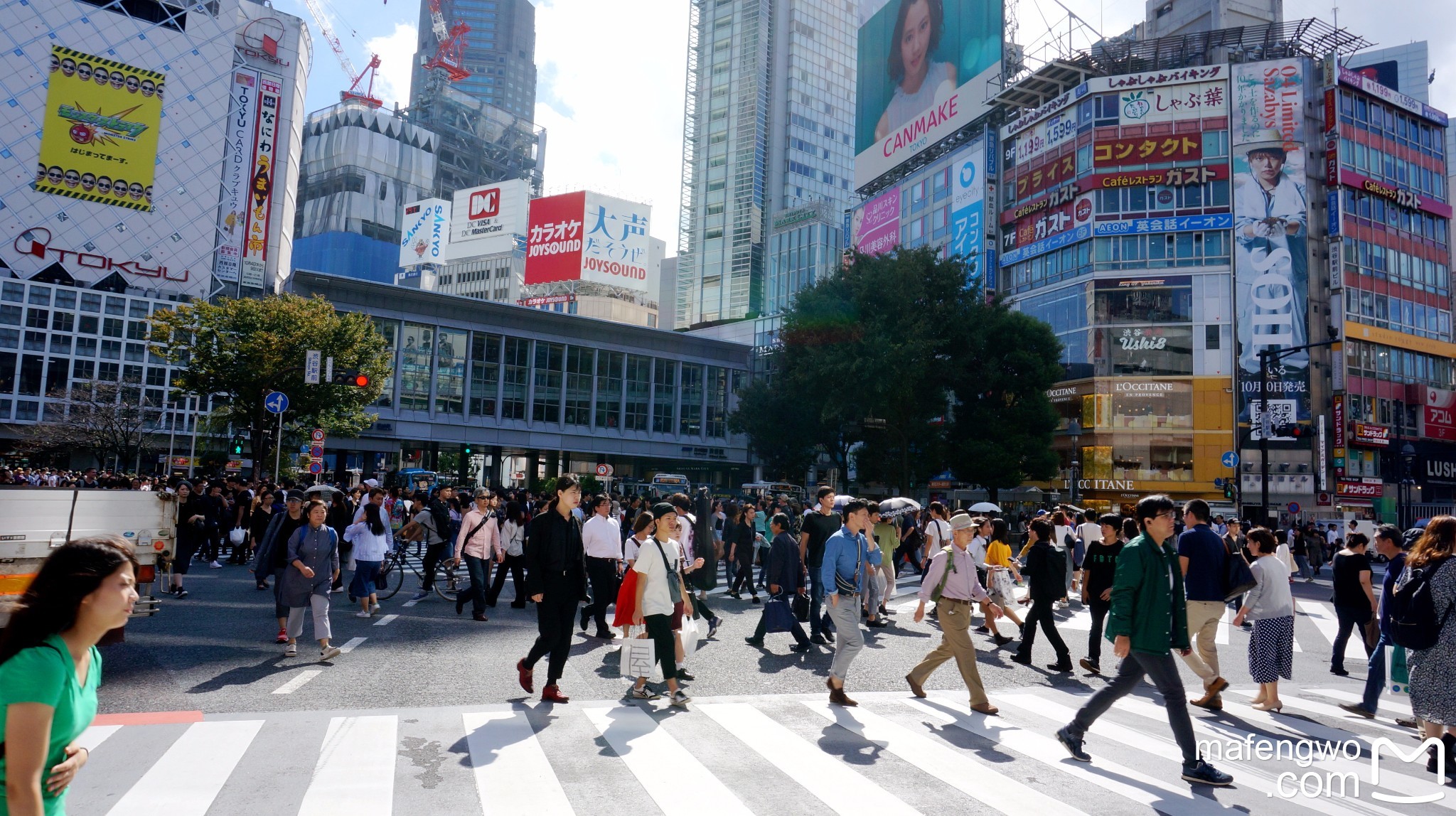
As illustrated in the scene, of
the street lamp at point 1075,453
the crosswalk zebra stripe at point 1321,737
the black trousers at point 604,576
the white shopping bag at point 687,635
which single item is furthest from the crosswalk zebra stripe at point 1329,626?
the street lamp at point 1075,453

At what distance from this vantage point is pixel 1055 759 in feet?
20.3

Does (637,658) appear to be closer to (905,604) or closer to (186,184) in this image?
(905,604)

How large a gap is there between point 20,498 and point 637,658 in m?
6.51

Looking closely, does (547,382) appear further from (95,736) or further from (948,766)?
(948,766)

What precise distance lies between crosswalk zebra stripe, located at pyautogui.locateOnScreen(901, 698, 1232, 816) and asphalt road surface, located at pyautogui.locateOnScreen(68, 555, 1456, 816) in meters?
0.03

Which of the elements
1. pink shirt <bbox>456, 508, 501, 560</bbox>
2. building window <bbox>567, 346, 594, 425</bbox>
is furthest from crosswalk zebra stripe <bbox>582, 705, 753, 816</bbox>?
building window <bbox>567, 346, 594, 425</bbox>

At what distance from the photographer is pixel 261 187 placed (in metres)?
69.1

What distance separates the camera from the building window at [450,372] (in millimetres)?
56594

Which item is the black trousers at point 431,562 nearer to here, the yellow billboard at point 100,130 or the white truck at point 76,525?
the white truck at point 76,525

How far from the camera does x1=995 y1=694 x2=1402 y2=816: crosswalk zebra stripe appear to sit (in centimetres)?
533

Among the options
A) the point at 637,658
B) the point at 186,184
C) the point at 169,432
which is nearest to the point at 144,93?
the point at 186,184

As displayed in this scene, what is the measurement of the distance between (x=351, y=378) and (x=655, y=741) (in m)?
19.4

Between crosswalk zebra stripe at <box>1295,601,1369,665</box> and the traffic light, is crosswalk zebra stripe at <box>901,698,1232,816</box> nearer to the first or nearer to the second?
crosswalk zebra stripe at <box>1295,601,1369,665</box>

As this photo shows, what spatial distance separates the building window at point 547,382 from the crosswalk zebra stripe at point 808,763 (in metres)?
54.7
